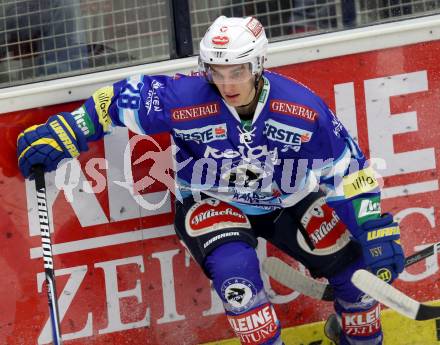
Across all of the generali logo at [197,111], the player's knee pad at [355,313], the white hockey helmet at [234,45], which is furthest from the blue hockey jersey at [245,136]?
the player's knee pad at [355,313]

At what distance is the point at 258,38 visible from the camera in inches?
154

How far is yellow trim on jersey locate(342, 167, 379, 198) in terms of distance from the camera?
4.09 meters

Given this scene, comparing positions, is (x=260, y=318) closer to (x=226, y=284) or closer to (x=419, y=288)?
(x=226, y=284)

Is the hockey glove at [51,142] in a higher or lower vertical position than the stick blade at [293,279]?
higher

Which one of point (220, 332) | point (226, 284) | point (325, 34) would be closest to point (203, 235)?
point (226, 284)

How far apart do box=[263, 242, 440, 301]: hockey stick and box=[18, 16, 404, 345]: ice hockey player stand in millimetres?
94

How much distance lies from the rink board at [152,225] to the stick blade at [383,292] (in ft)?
1.40

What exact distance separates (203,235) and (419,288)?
1.04m

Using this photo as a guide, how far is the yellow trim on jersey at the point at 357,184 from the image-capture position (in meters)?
4.09

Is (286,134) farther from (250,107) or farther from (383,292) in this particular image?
(383,292)

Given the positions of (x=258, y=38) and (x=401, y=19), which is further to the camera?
(x=401, y=19)

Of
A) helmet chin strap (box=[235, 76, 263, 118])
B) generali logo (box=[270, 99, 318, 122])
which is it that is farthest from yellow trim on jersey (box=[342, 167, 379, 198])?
helmet chin strap (box=[235, 76, 263, 118])

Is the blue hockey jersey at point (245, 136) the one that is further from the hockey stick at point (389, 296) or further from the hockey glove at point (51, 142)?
the hockey stick at point (389, 296)

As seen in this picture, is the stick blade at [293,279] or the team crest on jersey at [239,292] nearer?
the team crest on jersey at [239,292]
